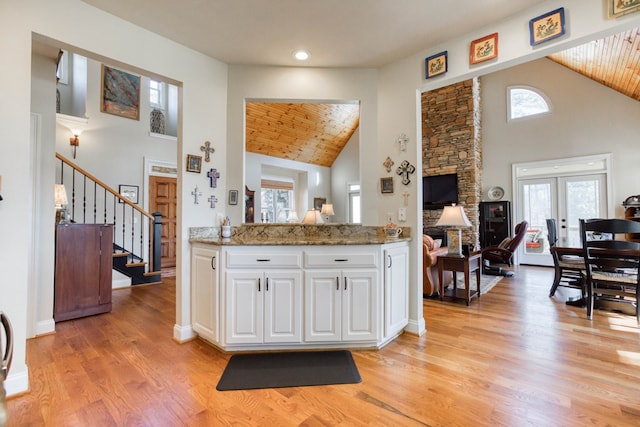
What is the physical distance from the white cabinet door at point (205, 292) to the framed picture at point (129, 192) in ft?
12.4

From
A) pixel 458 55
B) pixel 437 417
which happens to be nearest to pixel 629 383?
pixel 437 417

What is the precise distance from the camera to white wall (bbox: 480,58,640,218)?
5.60 metres

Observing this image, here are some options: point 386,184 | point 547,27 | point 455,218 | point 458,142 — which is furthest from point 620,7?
point 458,142

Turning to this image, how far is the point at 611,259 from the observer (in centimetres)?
300

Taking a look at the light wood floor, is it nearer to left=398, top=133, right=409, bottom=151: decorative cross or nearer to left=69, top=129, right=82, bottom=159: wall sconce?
left=398, top=133, right=409, bottom=151: decorative cross

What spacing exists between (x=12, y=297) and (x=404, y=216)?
2.95 meters

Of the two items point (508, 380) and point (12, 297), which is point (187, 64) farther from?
point (508, 380)

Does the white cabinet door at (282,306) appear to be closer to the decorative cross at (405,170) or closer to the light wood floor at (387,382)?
the light wood floor at (387,382)

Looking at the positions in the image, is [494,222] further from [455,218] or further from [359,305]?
[359,305]

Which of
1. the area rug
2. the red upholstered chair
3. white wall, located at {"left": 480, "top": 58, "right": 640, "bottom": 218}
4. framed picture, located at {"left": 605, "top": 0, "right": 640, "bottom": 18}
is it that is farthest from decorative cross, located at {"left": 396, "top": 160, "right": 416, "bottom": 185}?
white wall, located at {"left": 480, "top": 58, "right": 640, "bottom": 218}

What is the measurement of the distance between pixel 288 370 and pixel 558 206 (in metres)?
7.05

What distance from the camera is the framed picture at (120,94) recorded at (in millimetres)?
5258

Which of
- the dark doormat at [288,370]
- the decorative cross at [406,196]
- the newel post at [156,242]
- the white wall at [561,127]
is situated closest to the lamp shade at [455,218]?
the decorative cross at [406,196]

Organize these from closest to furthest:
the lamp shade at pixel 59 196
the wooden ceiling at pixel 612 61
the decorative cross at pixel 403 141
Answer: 1. the decorative cross at pixel 403 141
2. the lamp shade at pixel 59 196
3. the wooden ceiling at pixel 612 61
